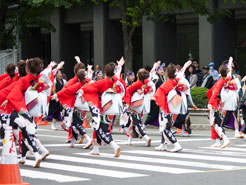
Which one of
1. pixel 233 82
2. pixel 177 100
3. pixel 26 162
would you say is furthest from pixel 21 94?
pixel 233 82

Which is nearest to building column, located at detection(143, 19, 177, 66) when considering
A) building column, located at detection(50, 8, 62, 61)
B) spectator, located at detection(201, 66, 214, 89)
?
building column, located at detection(50, 8, 62, 61)

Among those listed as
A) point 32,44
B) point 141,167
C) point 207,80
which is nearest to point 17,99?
point 141,167

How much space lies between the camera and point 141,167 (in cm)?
1127

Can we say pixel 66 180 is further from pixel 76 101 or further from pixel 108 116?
pixel 76 101

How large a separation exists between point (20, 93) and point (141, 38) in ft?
70.2

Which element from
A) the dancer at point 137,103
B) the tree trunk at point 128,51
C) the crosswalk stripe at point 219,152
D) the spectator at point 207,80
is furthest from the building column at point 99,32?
the crosswalk stripe at point 219,152

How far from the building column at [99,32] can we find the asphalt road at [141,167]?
17.2 metres

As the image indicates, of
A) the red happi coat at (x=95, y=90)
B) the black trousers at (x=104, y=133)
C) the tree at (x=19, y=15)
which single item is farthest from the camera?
the tree at (x=19, y=15)

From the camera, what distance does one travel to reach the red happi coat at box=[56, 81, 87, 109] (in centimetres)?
1562

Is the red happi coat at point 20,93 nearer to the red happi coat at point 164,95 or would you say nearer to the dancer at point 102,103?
the dancer at point 102,103

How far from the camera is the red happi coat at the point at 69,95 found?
15617mm

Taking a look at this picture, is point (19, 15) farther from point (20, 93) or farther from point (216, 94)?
point (20, 93)

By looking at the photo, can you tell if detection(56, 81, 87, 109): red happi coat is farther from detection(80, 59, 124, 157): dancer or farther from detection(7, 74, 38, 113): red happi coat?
detection(7, 74, 38, 113): red happi coat

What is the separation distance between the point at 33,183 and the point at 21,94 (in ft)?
7.85
